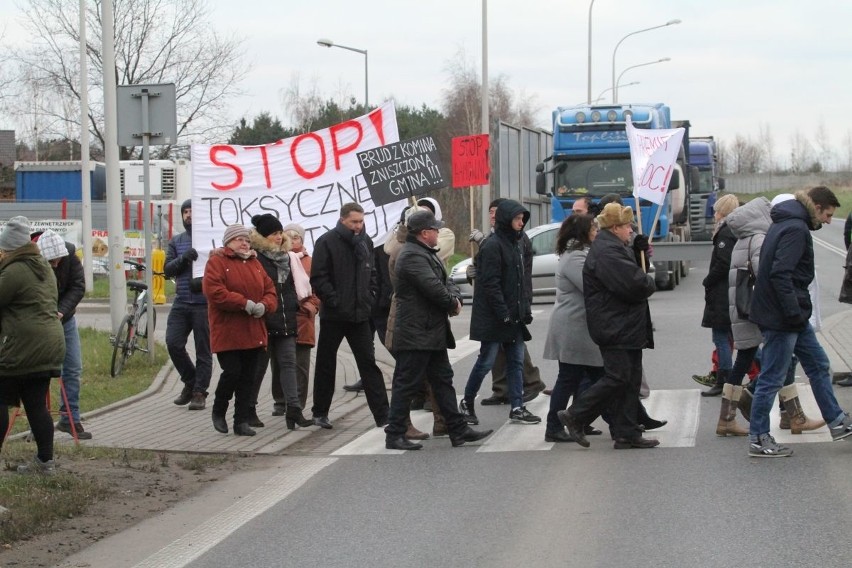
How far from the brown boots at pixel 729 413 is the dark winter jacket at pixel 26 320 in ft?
15.6

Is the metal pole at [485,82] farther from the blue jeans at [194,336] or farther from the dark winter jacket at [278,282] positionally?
the dark winter jacket at [278,282]

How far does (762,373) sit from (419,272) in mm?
2532

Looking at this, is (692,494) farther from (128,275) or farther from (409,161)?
(128,275)

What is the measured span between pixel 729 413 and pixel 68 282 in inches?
200

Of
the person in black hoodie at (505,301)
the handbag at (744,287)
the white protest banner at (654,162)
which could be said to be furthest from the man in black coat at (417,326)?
the white protest banner at (654,162)

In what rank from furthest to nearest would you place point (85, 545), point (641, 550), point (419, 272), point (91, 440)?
point (91, 440) < point (419, 272) < point (85, 545) < point (641, 550)

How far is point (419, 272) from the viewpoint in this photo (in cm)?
928

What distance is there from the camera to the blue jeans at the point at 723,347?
451 inches

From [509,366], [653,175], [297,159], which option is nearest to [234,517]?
[509,366]

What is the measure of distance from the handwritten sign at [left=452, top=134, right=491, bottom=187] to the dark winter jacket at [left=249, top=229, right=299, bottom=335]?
14.4 m

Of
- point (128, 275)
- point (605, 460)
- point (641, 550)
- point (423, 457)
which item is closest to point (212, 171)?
point (423, 457)

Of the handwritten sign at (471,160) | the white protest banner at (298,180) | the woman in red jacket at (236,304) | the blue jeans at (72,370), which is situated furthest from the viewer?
the handwritten sign at (471,160)

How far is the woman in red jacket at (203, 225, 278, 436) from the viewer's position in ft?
32.0

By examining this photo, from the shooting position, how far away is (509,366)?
10.4 metres
